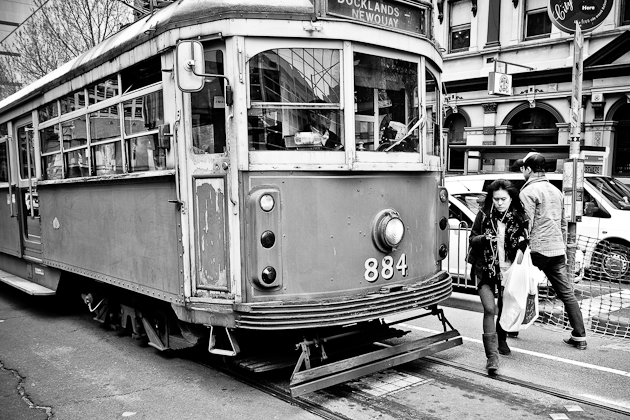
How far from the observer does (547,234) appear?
18.9ft

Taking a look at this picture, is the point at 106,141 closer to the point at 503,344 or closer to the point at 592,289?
the point at 503,344

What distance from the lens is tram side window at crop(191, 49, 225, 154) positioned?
14.9 ft

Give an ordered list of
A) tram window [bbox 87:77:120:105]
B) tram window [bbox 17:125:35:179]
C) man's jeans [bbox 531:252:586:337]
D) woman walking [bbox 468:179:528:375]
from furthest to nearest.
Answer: tram window [bbox 17:125:35:179], man's jeans [bbox 531:252:586:337], tram window [bbox 87:77:120:105], woman walking [bbox 468:179:528:375]

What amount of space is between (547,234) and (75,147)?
5.06 m

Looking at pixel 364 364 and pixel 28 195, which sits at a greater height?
pixel 28 195

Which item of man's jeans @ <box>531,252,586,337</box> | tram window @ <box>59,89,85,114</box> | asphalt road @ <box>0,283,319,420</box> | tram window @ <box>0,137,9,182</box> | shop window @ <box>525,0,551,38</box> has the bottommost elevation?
asphalt road @ <box>0,283,319,420</box>

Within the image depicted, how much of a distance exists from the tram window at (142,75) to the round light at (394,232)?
228cm

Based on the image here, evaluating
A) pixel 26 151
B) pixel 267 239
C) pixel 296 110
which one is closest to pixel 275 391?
pixel 267 239

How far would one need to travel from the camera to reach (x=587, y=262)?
905 centimetres

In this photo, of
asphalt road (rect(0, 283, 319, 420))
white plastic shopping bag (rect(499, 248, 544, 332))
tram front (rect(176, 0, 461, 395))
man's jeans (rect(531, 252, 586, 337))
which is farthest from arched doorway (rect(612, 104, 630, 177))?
asphalt road (rect(0, 283, 319, 420))

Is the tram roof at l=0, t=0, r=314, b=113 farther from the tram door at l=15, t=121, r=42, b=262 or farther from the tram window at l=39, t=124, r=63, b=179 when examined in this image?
the tram door at l=15, t=121, r=42, b=262

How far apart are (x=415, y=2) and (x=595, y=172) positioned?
23.4ft

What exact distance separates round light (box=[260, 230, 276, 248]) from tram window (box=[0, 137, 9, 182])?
603 cm

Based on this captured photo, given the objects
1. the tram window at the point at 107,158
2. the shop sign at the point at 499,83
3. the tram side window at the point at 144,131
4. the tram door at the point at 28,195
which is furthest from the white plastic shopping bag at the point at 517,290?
the shop sign at the point at 499,83
